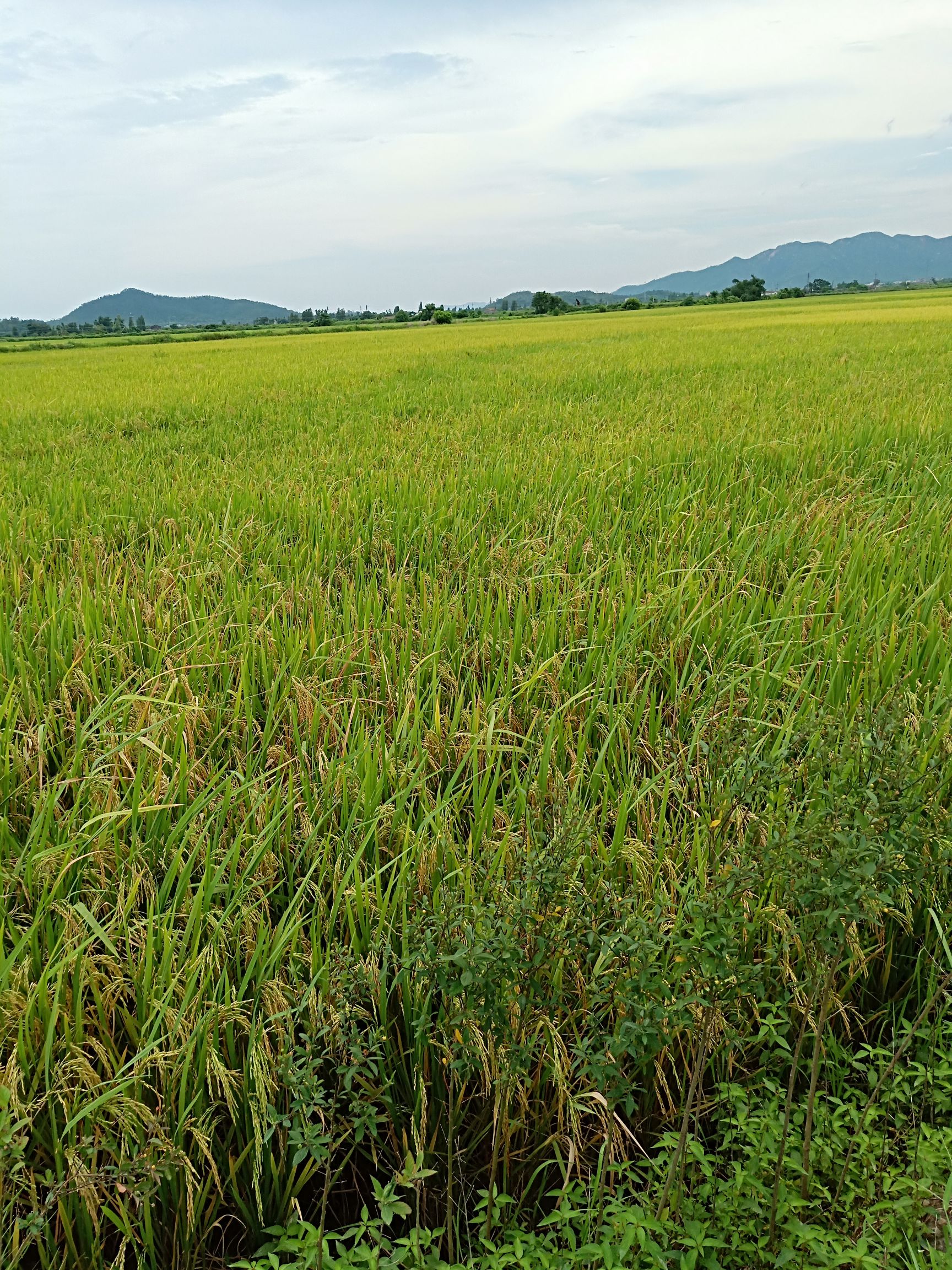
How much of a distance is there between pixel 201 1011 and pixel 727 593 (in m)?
2.22

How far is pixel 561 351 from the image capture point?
632 inches

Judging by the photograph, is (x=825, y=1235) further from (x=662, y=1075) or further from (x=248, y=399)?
(x=248, y=399)

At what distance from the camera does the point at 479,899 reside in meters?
1.44

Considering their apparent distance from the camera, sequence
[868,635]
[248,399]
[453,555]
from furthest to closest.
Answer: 1. [248,399]
2. [453,555]
3. [868,635]

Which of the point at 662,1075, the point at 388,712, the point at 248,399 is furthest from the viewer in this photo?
the point at 248,399

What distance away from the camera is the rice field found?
1.16 meters

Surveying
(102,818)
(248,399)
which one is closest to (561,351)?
(248,399)

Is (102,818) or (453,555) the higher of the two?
(453,555)

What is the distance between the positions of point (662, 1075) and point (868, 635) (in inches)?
67.8

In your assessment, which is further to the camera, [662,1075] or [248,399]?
[248,399]

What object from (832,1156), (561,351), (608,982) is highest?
(561,351)

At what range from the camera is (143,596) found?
2926mm

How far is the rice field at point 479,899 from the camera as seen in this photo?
1.16 m

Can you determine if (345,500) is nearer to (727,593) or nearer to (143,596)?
(143,596)
